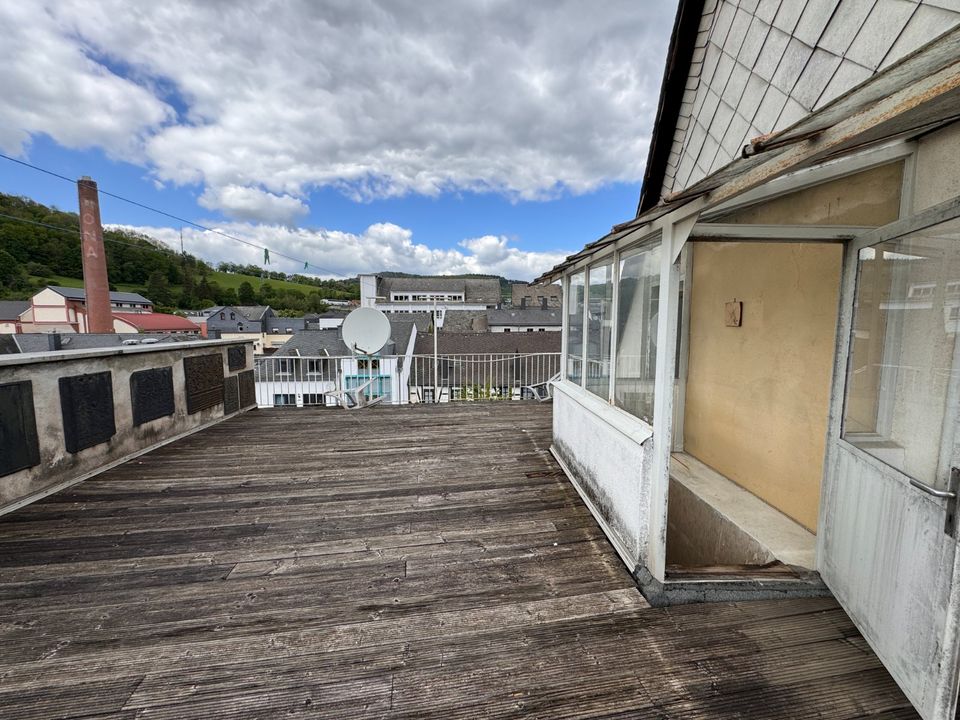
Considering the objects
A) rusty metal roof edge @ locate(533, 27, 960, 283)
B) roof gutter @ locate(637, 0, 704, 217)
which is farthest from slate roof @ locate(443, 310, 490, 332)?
rusty metal roof edge @ locate(533, 27, 960, 283)

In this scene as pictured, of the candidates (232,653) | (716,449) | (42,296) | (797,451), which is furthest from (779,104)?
(42,296)

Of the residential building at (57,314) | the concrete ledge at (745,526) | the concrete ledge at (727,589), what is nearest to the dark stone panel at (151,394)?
the concrete ledge at (727,589)

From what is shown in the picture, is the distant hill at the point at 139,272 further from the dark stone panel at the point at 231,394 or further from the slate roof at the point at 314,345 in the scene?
the dark stone panel at the point at 231,394

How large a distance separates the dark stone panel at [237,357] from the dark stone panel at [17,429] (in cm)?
299

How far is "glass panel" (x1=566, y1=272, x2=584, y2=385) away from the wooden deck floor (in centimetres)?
122

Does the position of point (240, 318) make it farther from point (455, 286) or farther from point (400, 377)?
point (400, 377)

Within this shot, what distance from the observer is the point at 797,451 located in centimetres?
291

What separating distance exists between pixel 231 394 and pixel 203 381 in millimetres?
743

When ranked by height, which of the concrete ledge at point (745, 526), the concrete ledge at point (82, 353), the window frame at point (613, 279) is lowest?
the concrete ledge at point (745, 526)

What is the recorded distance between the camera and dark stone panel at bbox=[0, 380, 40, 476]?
116 inches

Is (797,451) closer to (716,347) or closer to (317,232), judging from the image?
(716,347)

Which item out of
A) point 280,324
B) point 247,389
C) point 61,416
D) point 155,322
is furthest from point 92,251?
point 280,324

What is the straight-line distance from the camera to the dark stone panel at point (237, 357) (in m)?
6.14

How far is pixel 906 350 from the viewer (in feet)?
5.56
